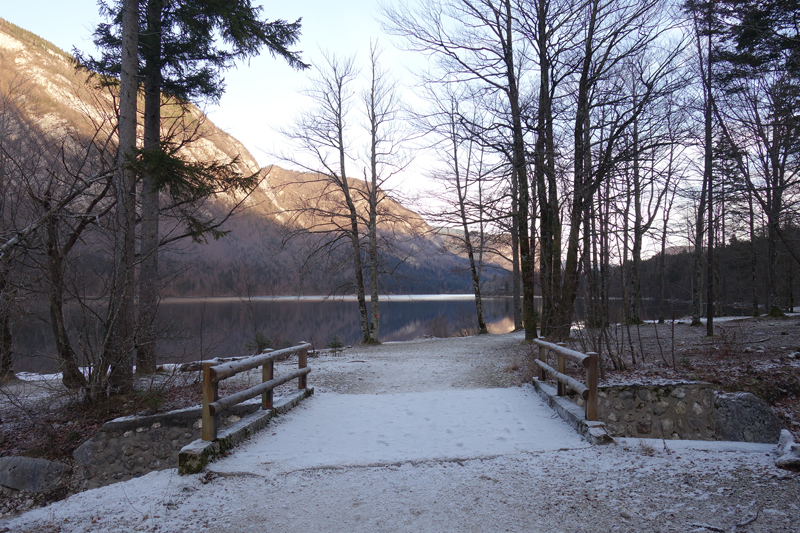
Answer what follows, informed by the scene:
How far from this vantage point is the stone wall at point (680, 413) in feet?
19.9

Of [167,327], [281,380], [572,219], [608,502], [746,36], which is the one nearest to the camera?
[608,502]

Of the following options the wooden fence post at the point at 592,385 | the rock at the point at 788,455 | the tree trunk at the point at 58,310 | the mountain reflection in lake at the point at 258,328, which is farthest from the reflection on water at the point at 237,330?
the rock at the point at 788,455

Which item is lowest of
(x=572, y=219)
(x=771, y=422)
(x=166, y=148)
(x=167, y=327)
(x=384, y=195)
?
(x=771, y=422)

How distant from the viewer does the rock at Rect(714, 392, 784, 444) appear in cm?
597

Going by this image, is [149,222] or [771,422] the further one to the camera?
[149,222]

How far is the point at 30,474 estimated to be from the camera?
5.71m

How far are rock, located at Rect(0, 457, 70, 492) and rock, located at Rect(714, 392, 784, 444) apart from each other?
9.20 metres

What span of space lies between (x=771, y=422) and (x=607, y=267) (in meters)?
3.13

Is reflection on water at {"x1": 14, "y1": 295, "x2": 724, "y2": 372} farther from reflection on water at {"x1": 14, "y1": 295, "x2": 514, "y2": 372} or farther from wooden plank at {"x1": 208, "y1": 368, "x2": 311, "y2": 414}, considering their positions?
wooden plank at {"x1": 208, "y1": 368, "x2": 311, "y2": 414}

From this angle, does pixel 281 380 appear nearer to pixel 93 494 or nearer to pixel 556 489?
pixel 93 494

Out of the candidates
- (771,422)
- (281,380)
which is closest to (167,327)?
(281,380)

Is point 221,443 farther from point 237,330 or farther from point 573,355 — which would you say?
point 237,330

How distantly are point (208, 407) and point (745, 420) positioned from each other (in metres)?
7.07

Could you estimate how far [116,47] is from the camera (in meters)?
10.2
